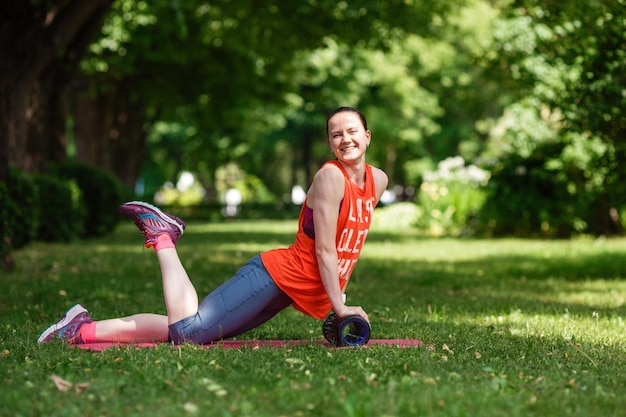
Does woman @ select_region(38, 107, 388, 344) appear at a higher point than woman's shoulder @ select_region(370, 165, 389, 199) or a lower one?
lower

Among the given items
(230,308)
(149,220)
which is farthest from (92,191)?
(230,308)

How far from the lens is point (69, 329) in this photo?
5.86 meters

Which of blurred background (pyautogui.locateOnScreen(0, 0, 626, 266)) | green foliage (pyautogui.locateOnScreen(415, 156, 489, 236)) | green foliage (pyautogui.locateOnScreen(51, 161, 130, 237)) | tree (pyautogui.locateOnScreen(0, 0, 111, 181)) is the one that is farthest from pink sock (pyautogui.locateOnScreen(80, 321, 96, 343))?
green foliage (pyautogui.locateOnScreen(415, 156, 489, 236))

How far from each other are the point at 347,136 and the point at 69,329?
2.13 meters

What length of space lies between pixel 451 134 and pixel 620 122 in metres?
38.4

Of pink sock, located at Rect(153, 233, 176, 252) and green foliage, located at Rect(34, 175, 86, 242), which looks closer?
pink sock, located at Rect(153, 233, 176, 252)

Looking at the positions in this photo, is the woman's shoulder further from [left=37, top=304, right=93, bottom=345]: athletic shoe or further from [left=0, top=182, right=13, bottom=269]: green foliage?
[left=0, top=182, right=13, bottom=269]: green foliage

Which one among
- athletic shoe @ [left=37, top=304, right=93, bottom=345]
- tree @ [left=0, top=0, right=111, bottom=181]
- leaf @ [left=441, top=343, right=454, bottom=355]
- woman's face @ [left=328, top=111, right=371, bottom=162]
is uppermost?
tree @ [left=0, top=0, right=111, bottom=181]

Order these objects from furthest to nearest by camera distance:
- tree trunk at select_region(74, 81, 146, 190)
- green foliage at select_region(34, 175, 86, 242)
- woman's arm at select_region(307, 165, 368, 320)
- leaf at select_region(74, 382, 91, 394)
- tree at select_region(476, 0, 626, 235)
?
tree trunk at select_region(74, 81, 146, 190)
green foliage at select_region(34, 175, 86, 242)
tree at select_region(476, 0, 626, 235)
woman's arm at select_region(307, 165, 368, 320)
leaf at select_region(74, 382, 91, 394)

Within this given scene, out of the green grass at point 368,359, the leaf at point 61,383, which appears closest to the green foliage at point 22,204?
the green grass at point 368,359

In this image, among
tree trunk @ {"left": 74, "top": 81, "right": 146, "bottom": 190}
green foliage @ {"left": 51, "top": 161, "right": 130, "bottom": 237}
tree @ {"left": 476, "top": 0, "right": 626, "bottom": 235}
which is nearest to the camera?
tree @ {"left": 476, "top": 0, "right": 626, "bottom": 235}

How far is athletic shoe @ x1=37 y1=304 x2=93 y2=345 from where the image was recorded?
5.81 meters

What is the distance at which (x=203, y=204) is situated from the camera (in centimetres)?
4188

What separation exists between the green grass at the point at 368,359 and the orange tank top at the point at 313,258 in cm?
34
